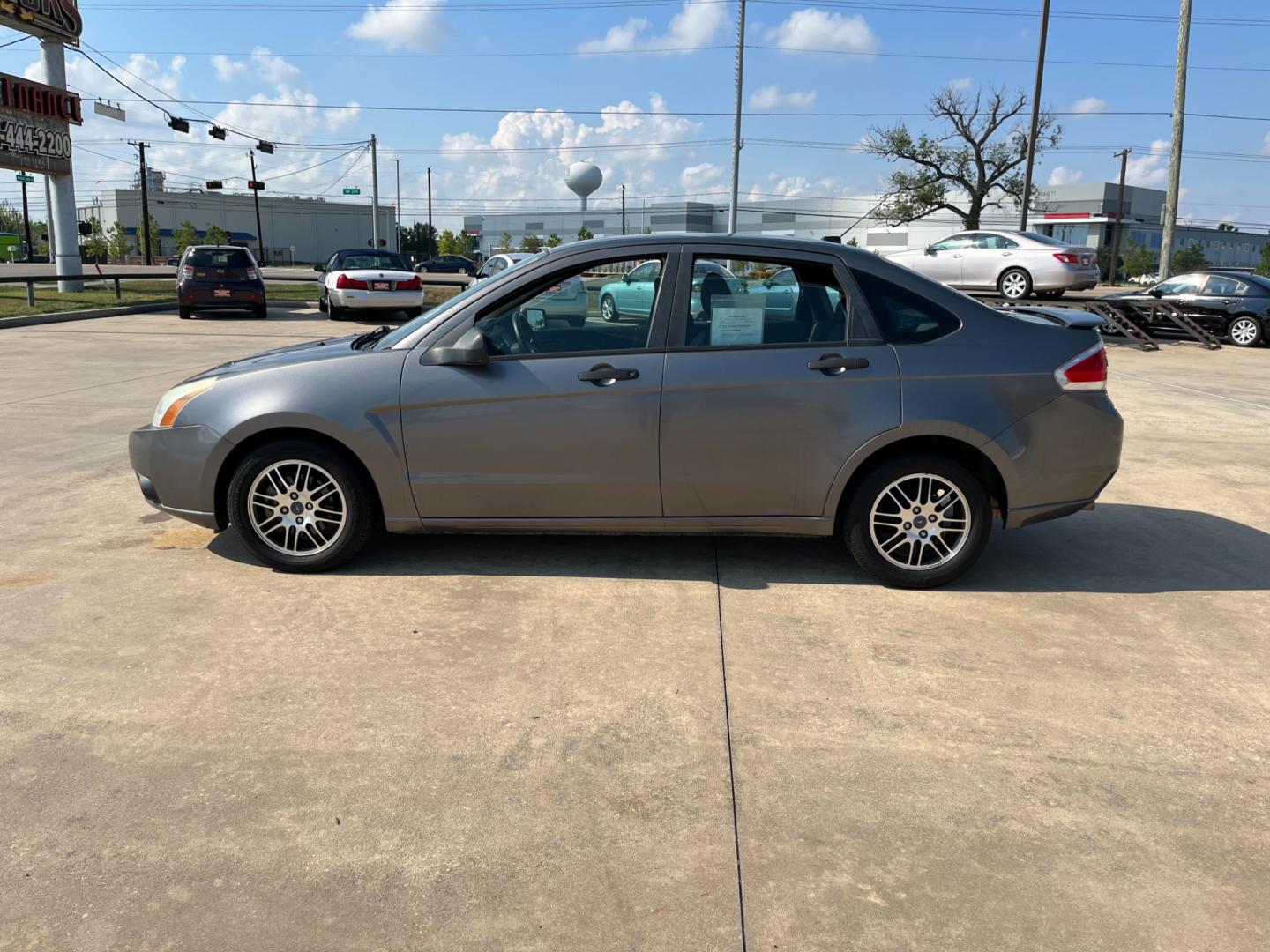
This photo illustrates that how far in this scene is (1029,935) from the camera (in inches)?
96.7

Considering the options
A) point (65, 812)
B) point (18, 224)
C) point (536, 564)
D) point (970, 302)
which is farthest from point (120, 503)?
point (18, 224)

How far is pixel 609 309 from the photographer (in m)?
4.96

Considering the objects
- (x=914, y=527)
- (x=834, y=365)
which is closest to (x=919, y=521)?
(x=914, y=527)

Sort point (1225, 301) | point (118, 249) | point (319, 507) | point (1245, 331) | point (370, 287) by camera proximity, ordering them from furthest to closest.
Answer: point (118, 249), point (370, 287), point (1225, 301), point (1245, 331), point (319, 507)

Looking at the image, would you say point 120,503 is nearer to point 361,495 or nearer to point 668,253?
point 361,495

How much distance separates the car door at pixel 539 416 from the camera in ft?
15.6

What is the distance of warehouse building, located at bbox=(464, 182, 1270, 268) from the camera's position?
83062 mm

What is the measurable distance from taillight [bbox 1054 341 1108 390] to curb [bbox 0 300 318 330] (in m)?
20.3

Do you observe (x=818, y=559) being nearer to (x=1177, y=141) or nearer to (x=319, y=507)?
(x=319, y=507)

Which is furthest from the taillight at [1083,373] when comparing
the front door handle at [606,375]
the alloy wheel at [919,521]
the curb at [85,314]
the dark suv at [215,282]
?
the dark suv at [215,282]

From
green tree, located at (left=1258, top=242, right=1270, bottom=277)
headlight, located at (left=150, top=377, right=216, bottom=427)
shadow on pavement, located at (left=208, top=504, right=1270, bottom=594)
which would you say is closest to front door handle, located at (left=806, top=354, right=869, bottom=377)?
shadow on pavement, located at (left=208, top=504, right=1270, bottom=594)

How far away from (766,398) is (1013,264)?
18922mm

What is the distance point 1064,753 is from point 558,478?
255cm

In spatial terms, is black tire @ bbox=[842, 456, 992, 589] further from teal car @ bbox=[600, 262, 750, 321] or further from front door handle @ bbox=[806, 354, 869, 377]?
teal car @ bbox=[600, 262, 750, 321]
